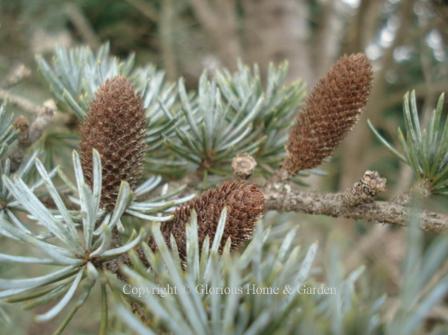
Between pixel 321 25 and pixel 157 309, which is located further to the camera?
pixel 321 25

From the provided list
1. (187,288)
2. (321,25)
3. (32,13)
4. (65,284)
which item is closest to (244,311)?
(187,288)

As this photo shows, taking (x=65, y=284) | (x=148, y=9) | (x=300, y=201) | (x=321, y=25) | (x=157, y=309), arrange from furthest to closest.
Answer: (x=148, y=9) → (x=321, y=25) → (x=300, y=201) → (x=65, y=284) → (x=157, y=309)

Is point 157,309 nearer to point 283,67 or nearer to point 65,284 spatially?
point 65,284

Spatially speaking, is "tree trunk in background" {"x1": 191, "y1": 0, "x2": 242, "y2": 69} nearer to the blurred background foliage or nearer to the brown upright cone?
the blurred background foliage

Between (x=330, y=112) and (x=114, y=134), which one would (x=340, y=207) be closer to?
(x=330, y=112)

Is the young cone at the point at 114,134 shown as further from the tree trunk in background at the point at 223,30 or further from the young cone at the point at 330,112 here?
the tree trunk in background at the point at 223,30

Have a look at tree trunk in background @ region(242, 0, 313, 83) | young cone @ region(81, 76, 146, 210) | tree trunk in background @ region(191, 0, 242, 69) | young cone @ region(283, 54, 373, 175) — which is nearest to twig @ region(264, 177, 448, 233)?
young cone @ region(283, 54, 373, 175)

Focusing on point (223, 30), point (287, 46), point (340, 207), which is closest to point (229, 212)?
point (340, 207)
